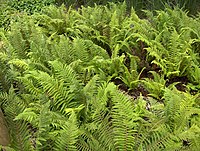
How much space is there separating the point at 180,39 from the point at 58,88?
5.47 feet

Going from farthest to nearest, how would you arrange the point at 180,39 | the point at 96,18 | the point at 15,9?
the point at 15,9 → the point at 96,18 → the point at 180,39

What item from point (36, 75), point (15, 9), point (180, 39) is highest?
point (180, 39)

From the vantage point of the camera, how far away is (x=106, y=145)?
2641mm

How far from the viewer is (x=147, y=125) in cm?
279

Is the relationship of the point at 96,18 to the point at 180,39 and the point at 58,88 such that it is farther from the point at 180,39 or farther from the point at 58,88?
the point at 58,88

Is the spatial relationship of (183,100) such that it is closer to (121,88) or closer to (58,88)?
(121,88)

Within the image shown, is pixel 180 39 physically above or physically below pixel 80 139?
above

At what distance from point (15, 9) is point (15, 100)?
14.2 ft

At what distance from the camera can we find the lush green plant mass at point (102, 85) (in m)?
2.61

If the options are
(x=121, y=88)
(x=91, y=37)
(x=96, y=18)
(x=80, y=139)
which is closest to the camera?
(x=80, y=139)

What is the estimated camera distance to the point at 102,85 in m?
3.20

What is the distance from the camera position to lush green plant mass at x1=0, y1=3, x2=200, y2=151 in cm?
261

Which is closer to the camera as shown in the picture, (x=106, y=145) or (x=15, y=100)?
(x=106, y=145)

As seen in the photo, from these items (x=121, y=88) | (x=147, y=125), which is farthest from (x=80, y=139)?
(x=121, y=88)
